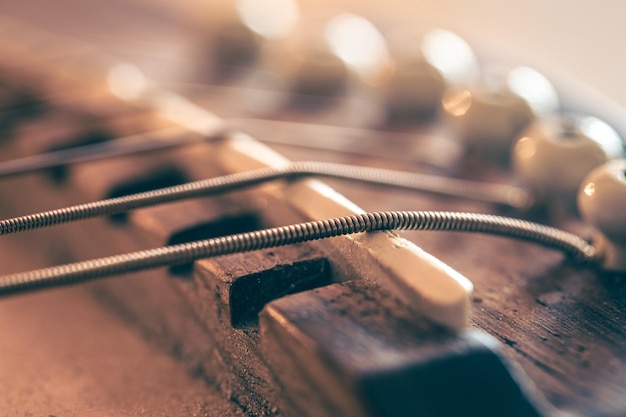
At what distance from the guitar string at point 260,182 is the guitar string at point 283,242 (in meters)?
0.06

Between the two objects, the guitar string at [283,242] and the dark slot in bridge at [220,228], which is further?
the dark slot in bridge at [220,228]

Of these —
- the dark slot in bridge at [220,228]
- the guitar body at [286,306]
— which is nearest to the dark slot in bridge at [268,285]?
the guitar body at [286,306]

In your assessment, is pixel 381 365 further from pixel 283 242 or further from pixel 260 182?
pixel 260 182

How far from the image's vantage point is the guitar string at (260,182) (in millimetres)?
687

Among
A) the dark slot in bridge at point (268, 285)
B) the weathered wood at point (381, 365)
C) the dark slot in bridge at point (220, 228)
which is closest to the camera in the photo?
the weathered wood at point (381, 365)

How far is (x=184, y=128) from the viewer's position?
3.37ft

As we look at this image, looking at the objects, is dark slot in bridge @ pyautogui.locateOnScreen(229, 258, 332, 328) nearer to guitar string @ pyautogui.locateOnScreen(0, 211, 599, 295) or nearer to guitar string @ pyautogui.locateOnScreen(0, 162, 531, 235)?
guitar string @ pyautogui.locateOnScreen(0, 211, 599, 295)

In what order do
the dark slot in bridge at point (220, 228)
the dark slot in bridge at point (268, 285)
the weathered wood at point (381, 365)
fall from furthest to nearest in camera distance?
the dark slot in bridge at point (220, 228)
the dark slot in bridge at point (268, 285)
the weathered wood at point (381, 365)

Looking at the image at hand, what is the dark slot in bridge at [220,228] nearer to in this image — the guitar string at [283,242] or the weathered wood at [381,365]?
the guitar string at [283,242]

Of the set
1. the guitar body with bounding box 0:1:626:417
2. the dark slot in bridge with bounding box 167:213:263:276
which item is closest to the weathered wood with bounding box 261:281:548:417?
the guitar body with bounding box 0:1:626:417

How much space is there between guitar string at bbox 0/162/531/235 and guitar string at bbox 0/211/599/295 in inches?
2.2

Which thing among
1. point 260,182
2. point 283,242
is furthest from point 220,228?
point 283,242

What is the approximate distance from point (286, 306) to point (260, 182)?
0.85 ft

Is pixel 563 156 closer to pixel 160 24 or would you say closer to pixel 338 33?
pixel 338 33
